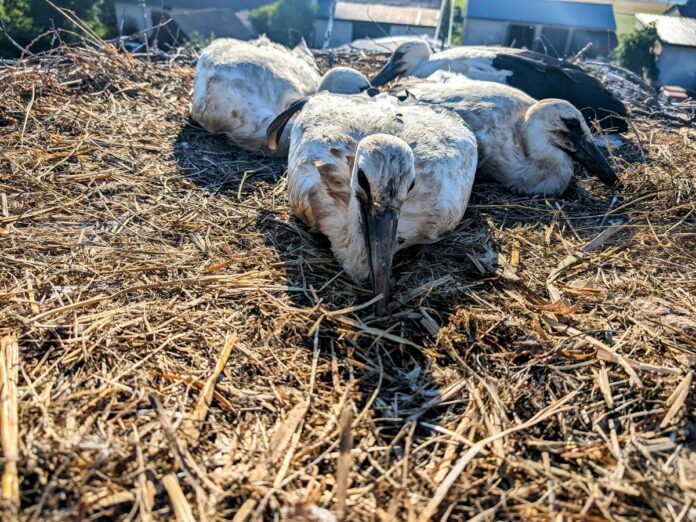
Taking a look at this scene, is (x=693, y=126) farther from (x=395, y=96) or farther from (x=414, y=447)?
(x=414, y=447)

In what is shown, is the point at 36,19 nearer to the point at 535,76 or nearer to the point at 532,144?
the point at 535,76

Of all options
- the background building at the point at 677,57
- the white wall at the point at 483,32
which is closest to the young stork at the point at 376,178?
the background building at the point at 677,57

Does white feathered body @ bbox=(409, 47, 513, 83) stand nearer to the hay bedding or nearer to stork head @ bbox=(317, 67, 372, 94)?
stork head @ bbox=(317, 67, 372, 94)

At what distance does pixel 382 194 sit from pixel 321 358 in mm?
753

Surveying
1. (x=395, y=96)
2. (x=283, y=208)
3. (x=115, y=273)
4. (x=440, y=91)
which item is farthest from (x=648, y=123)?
(x=115, y=273)

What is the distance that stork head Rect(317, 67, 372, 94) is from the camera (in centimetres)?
471

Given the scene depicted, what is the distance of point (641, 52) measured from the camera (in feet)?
40.5

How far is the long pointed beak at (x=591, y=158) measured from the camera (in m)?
Result: 4.02

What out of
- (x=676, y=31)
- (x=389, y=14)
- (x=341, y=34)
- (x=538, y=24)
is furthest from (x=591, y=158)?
(x=389, y=14)

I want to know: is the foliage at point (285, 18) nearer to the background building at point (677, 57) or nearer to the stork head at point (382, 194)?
the background building at point (677, 57)

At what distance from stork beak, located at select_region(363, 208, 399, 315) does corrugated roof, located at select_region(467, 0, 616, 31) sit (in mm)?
14883

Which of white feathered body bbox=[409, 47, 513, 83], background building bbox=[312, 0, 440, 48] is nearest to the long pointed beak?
white feathered body bbox=[409, 47, 513, 83]

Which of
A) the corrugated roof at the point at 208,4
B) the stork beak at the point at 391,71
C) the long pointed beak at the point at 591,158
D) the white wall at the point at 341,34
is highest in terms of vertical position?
the stork beak at the point at 391,71

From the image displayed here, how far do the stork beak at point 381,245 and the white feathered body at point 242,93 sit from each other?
203 cm
